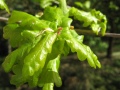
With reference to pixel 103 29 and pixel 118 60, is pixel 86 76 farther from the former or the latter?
pixel 103 29

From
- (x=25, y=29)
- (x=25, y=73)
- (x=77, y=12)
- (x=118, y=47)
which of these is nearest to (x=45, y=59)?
(x=25, y=73)

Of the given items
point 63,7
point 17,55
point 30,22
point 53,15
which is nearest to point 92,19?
point 63,7

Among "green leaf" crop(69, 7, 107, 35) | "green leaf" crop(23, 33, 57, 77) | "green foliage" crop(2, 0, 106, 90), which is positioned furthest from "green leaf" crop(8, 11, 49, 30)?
"green leaf" crop(69, 7, 107, 35)

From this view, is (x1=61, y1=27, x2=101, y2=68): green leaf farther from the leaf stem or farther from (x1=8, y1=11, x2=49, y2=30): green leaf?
the leaf stem

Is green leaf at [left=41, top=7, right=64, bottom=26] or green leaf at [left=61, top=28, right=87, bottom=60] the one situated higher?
green leaf at [left=41, top=7, right=64, bottom=26]

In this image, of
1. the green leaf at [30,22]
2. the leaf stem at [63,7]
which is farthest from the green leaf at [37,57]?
the leaf stem at [63,7]

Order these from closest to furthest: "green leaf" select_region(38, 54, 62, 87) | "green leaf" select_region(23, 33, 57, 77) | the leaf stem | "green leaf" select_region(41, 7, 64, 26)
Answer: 1. "green leaf" select_region(23, 33, 57, 77)
2. "green leaf" select_region(38, 54, 62, 87)
3. "green leaf" select_region(41, 7, 64, 26)
4. the leaf stem

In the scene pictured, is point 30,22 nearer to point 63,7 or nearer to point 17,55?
point 17,55
